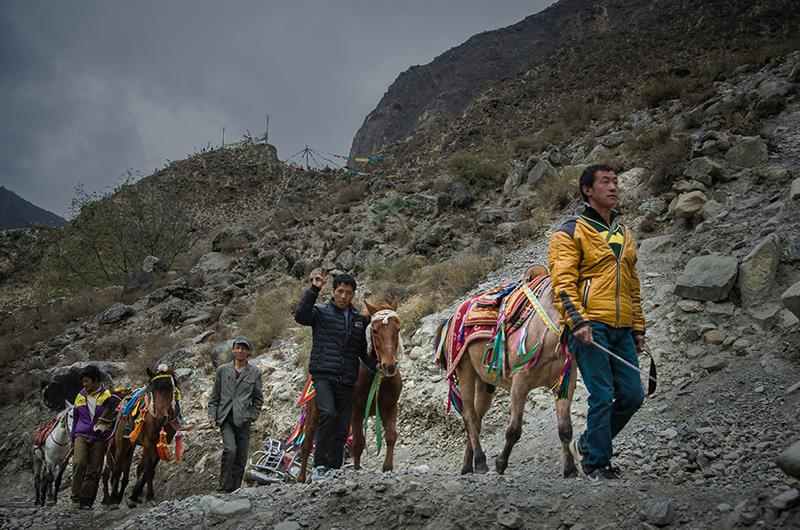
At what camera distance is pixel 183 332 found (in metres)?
15.7

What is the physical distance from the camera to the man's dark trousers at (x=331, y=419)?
4.69 m

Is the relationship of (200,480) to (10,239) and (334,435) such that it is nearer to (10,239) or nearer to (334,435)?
(334,435)

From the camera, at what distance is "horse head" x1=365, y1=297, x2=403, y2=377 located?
457 centimetres

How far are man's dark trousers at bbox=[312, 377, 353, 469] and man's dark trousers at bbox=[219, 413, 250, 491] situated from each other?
2.21 metres

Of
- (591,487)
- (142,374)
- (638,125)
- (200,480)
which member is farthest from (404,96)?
(591,487)

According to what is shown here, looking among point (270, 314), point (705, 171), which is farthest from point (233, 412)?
point (705, 171)

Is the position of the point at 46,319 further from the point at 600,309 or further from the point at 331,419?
the point at 600,309

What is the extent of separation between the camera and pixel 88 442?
696 cm

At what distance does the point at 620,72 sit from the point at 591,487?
2501 centimetres

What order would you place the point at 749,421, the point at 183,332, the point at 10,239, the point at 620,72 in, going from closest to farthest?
1. the point at 749,421
2. the point at 183,332
3. the point at 620,72
4. the point at 10,239

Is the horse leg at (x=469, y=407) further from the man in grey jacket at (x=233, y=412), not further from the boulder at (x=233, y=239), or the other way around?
the boulder at (x=233, y=239)

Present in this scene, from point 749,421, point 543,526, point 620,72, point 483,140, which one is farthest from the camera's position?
point 483,140

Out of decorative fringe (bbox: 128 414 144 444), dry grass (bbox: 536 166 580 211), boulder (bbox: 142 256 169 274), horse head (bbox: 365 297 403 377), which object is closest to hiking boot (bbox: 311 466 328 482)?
horse head (bbox: 365 297 403 377)

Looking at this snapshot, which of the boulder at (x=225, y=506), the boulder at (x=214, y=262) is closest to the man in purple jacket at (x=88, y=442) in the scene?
the boulder at (x=225, y=506)
